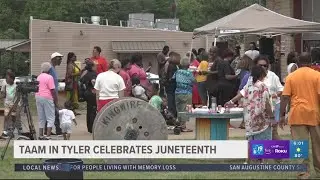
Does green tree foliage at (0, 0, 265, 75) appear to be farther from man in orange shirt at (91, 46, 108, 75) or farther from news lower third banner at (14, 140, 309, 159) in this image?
news lower third banner at (14, 140, 309, 159)

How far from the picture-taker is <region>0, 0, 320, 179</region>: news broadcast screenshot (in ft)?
28.0

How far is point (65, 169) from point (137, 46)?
35.6 meters

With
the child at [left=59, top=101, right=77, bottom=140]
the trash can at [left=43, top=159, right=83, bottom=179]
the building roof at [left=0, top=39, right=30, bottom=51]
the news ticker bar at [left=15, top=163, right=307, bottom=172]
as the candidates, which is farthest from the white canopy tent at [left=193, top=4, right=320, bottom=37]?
the building roof at [left=0, top=39, right=30, bottom=51]

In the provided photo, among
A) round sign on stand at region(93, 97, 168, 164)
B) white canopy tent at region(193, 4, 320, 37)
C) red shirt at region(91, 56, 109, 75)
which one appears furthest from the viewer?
red shirt at region(91, 56, 109, 75)

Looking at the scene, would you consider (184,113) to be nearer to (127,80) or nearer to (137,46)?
(127,80)

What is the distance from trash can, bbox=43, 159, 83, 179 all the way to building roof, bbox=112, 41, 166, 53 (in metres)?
33.0

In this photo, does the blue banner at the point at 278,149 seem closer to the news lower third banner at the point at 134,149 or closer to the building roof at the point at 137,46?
the news lower third banner at the point at 134,149

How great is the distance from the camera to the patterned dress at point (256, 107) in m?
10.8

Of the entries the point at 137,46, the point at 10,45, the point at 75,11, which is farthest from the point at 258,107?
the point at 75,11

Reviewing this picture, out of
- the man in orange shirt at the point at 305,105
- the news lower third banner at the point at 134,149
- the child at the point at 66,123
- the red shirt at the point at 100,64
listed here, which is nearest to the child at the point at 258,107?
the man in orange shirt at the point at 305,105

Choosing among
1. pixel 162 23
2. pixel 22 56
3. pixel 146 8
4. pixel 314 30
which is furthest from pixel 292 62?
pixel 146 8

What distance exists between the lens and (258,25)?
1648 centimetres

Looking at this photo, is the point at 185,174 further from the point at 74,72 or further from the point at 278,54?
the point at 278,54

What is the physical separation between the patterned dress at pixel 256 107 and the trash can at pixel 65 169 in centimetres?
333
